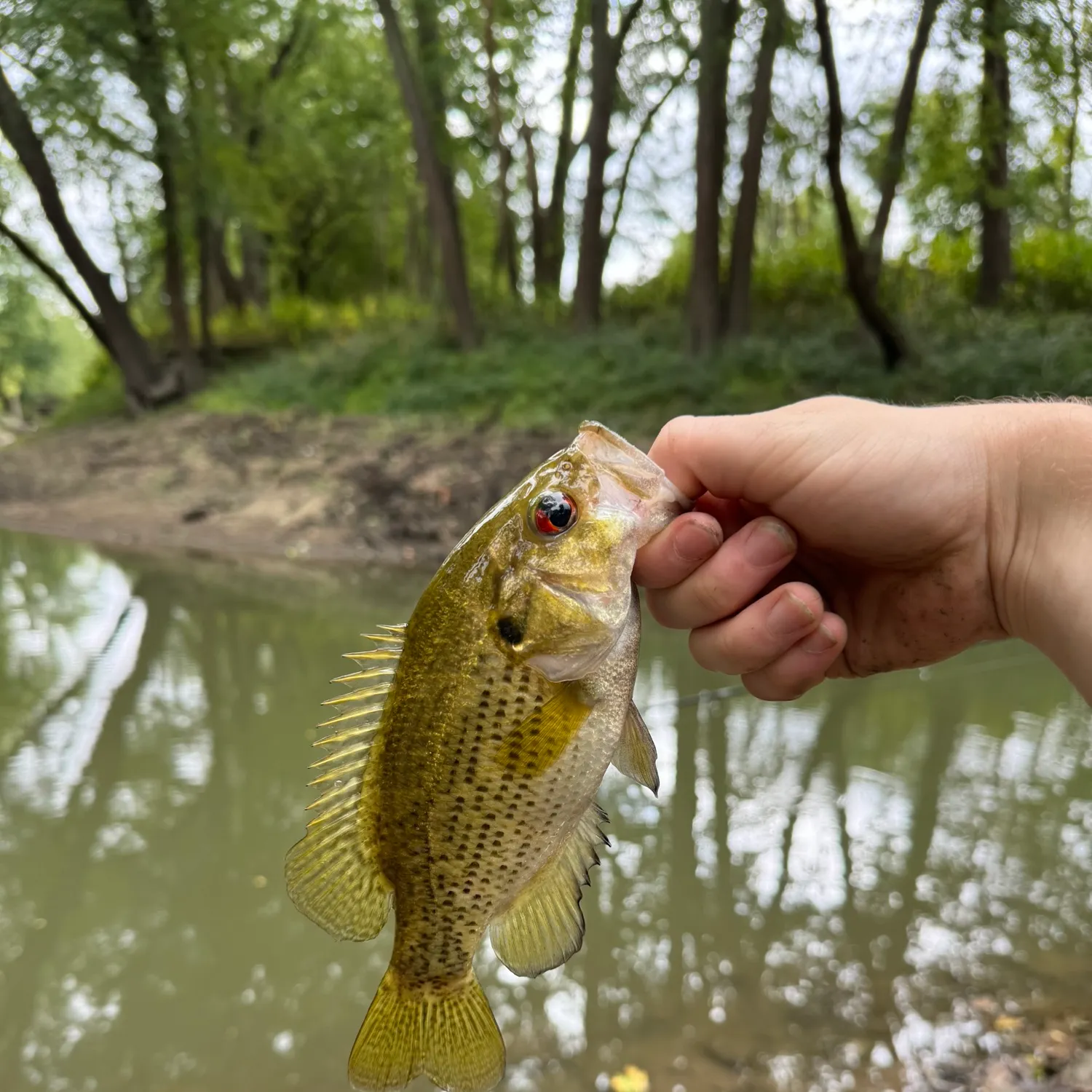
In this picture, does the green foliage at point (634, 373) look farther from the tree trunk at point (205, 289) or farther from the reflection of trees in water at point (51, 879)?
the reflection of trees in water at point (51, 879)

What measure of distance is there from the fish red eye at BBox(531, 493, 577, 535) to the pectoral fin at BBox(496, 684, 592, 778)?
30cm

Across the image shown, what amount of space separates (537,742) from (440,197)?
14188mm

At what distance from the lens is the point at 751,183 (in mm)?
11492

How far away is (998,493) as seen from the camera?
1903 millimetres

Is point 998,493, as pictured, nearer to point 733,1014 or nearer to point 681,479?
point 681,479

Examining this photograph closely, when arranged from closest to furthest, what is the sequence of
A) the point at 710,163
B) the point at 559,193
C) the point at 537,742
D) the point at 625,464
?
the point at 537,742
the point at 625,464
the point at 710,163
the point at 559,193

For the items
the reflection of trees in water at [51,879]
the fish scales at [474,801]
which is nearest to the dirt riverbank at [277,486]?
the reflection of trees in water at [51,879]

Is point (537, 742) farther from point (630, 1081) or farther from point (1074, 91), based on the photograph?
point (1074, 91)

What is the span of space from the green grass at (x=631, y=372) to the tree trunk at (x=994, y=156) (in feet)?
4.24

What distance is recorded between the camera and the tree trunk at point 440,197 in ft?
44.1

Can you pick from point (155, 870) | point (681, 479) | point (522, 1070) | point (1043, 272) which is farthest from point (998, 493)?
point (1043, 272)

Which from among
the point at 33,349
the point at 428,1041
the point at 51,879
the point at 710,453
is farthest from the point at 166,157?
the point at 33,349

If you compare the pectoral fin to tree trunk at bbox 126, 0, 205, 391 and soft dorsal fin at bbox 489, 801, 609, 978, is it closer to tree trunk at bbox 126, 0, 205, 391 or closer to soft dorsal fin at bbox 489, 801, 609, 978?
soft dorsal fin at bbox 489, 801, 609, 978

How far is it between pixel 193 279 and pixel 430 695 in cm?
2528
